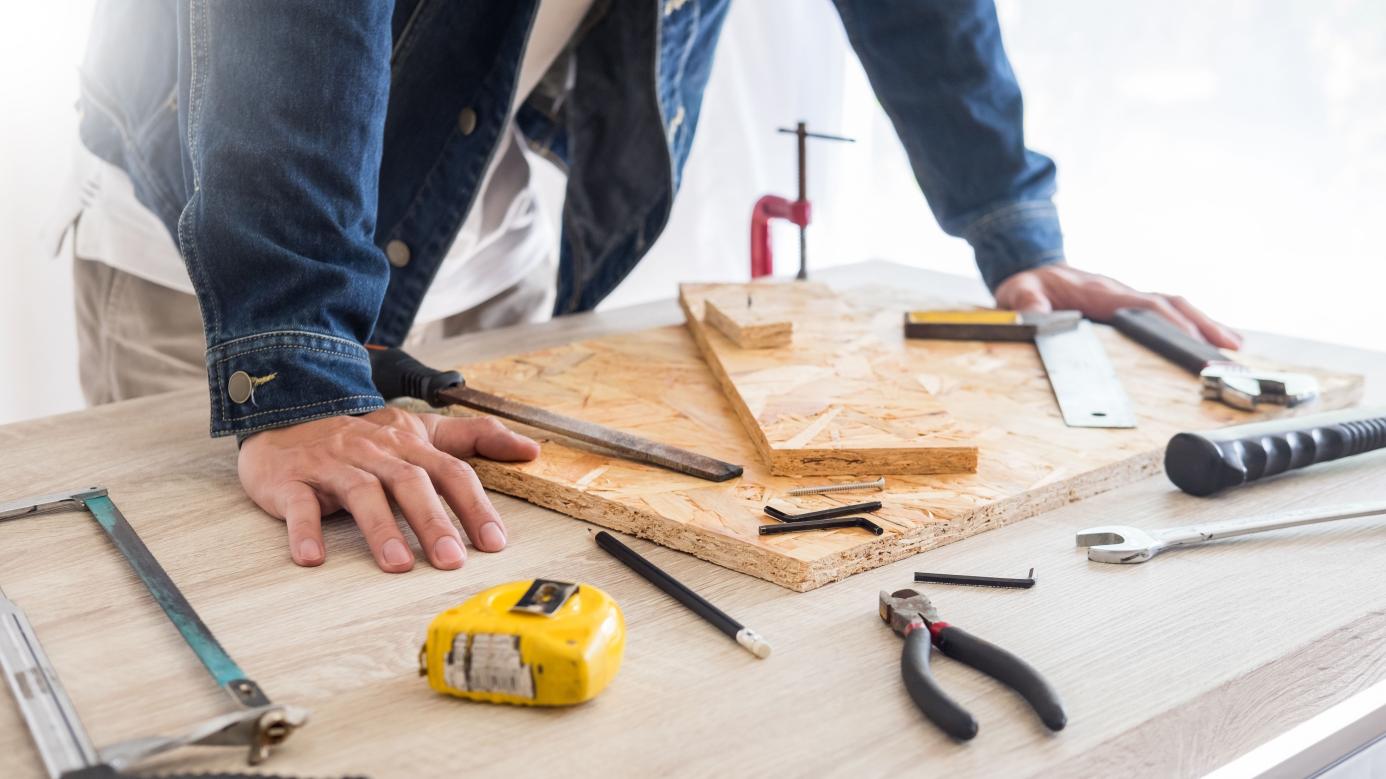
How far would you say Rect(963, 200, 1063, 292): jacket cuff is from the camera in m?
1.46

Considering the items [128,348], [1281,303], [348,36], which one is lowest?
[1281,303]

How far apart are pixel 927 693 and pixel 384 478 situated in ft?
1.41

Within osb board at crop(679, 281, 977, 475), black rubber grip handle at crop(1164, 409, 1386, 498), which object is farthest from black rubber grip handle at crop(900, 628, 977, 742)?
black rubber grip handle at crop(1164, 409, 1386, 498)

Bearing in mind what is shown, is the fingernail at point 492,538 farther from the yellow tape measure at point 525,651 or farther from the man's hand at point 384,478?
the yellow tape measure at point 525,651

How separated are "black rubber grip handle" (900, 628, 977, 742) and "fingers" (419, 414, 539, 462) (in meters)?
0.38

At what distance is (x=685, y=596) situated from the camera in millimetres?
714

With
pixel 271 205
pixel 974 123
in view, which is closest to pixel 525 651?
pixel 271 205

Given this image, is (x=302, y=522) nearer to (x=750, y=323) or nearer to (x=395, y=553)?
(x=395, y=553)

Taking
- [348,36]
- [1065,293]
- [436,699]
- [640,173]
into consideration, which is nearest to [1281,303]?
[1065,293]

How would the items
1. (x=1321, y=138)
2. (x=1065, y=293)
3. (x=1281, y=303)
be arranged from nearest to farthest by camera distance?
(x=1065, y=293)
(x=1321, y=138)
(x=1281, y=303)

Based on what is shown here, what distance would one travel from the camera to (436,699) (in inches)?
23.7

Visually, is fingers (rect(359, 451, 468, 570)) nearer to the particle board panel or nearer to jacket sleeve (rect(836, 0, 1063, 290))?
the particle board panel

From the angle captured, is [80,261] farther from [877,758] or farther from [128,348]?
[877,758]

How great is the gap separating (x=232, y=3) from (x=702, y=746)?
0.69m
